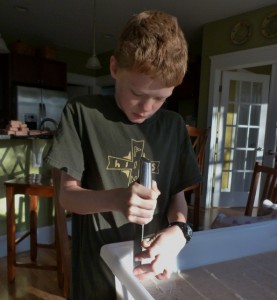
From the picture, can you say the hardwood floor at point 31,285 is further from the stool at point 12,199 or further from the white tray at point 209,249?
the white tray at point 209,249

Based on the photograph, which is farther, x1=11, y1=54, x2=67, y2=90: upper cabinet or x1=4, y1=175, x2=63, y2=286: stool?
x1=11, y1=54, x2=67, y2=90: upper cabinet

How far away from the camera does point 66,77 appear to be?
Answer: 488cm

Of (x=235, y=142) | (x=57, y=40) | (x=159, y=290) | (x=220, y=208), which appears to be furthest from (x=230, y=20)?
(x=159, y=290)

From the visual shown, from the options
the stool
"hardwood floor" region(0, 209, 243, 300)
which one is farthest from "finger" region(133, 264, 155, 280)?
"hardwood floor" region(0, 209, 243, 300)

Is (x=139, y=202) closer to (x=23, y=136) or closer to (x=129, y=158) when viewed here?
(x=129, y=158)

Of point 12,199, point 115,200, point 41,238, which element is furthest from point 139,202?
point 41,238

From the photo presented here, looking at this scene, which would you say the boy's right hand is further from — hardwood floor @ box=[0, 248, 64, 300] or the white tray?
hardwood floor @ box=[0, 248, 64, 300]

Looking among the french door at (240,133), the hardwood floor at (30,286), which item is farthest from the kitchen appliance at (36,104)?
the hardwood floor at (30,286)

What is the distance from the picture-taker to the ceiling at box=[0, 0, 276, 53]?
116 inches

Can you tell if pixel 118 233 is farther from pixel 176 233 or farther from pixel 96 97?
pixel 96 97

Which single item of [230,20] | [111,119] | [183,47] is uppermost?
[230,20]

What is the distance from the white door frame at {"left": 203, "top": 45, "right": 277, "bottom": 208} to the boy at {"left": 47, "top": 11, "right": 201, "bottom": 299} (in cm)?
275

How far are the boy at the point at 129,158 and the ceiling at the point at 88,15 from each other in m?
2.67

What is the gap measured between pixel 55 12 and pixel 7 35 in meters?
1.52
